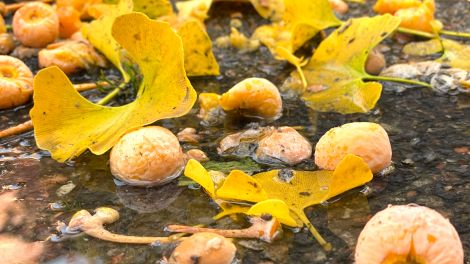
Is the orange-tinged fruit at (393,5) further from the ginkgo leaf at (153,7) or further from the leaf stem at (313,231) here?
the leaf stem at (313,231)

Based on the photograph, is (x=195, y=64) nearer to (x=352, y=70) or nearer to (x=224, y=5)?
(x=352, y=70)

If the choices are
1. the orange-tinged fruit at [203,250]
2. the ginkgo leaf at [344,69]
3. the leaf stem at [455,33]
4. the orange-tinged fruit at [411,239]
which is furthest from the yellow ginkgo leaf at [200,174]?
the leaf stem at [455,33]

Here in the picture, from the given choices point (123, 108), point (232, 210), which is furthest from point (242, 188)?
point (123, 108)

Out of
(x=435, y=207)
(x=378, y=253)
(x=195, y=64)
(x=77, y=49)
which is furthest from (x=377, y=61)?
(x=378, y=253)

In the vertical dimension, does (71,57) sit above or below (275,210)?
below

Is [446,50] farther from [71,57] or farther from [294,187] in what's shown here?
[71,57]

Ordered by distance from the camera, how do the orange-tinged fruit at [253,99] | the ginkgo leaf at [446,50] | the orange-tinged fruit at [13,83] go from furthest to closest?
A: 1. the ginkgo leaf at [446,50]
2. the orange-tinged fruit at [13,83]
3. the orange-tinged fruit at [253,99]
